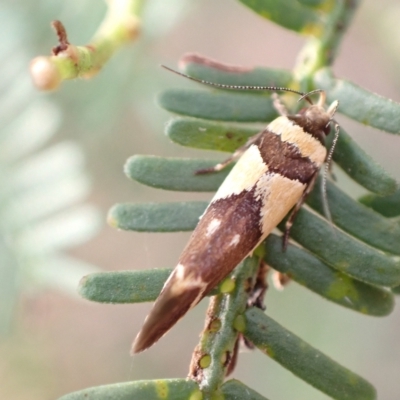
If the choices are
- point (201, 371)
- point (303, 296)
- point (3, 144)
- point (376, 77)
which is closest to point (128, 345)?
point (303, 296)

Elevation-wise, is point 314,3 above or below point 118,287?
above

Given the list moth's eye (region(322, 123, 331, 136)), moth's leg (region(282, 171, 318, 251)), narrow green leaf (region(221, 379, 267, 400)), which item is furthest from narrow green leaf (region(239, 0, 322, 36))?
narrow green leaf (region(221, 379, 267, 400))

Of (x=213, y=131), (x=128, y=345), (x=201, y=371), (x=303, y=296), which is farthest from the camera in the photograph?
(x=128, y=345)

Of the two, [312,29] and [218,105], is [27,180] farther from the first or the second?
[312,29]

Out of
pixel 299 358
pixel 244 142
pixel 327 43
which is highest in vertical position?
pixel 327 43

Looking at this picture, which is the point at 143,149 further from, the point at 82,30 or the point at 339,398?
the point at 339,398

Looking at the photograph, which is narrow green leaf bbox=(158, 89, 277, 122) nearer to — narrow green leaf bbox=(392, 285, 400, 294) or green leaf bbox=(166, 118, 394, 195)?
green leaf bbox=(166, 118, 394, 195)

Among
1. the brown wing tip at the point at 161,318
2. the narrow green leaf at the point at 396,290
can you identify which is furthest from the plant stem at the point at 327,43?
the brown wing tip at the point at 161,318

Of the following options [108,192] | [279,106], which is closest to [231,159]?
[279,106]
